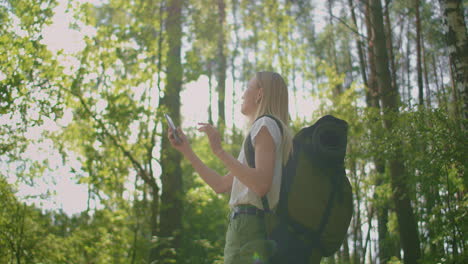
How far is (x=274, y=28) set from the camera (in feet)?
36.1

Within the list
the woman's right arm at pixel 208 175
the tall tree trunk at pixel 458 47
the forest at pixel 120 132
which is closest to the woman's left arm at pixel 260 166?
the woman's right arm at pixel 208 175

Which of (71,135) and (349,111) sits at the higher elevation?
(349,111)

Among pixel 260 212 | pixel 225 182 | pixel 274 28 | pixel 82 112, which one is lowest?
pixel 260 212

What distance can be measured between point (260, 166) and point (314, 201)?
256 mm

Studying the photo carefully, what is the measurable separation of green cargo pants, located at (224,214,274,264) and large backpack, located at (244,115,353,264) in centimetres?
4

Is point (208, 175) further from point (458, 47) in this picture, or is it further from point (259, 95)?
point (458, 47)

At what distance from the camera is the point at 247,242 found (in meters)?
1.92

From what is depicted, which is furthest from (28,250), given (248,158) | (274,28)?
(274,28)

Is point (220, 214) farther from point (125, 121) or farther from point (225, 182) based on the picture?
point (225, 182)

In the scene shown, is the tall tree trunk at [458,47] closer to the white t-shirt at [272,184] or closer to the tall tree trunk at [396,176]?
the tall tree trunk at [396,176]

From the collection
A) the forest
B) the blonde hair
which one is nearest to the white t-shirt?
the blonde hair

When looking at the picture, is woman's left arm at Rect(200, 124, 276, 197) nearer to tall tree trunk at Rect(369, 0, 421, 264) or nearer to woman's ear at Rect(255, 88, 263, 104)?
woman's ear at Rect(255, 88, 263, 104)

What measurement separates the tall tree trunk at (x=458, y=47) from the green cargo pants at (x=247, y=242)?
453 centimetres

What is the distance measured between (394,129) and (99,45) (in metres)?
3.71
